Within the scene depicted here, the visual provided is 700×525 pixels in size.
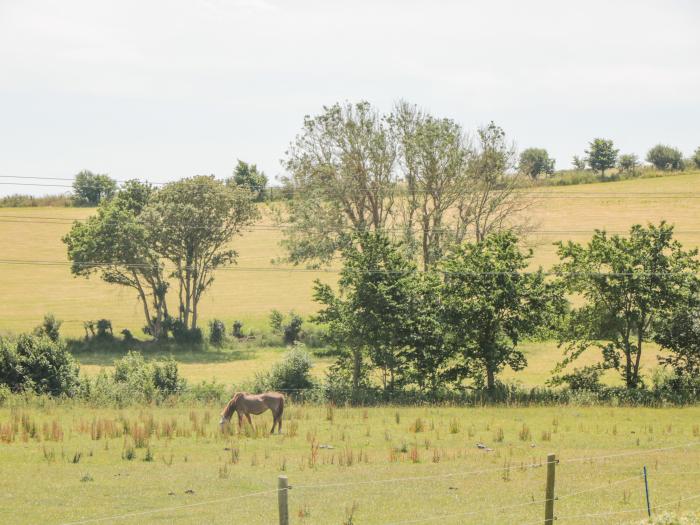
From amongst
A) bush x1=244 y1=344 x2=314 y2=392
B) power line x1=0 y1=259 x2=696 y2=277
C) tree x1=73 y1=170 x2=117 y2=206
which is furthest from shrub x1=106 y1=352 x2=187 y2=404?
tree x1=73 y1=170 x2=117 y2=206

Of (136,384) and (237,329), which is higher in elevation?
(237,329)

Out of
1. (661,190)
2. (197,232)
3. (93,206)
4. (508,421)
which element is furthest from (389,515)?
(93,206)

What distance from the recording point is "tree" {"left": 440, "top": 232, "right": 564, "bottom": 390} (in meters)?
42.6

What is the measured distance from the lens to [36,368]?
138 feet

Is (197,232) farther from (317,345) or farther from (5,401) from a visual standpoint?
(5,401)

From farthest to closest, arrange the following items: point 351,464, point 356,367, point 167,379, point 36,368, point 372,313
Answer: point 356,367, point 372,313, point 167,379, point 36,368, point 351,464

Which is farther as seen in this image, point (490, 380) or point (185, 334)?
point (185, 334)

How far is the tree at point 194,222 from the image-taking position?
69.2m

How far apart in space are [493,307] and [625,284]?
254 inches

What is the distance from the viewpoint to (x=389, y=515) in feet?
59.6

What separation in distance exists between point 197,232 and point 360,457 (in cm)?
4662

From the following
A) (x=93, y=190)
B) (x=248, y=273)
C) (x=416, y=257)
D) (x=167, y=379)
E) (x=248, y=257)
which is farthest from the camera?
(x=93, y=190)

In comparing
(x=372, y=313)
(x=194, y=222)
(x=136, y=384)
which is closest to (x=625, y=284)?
(x=372, y=313)

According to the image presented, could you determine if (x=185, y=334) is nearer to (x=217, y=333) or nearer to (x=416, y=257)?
(x=217, y=333)
